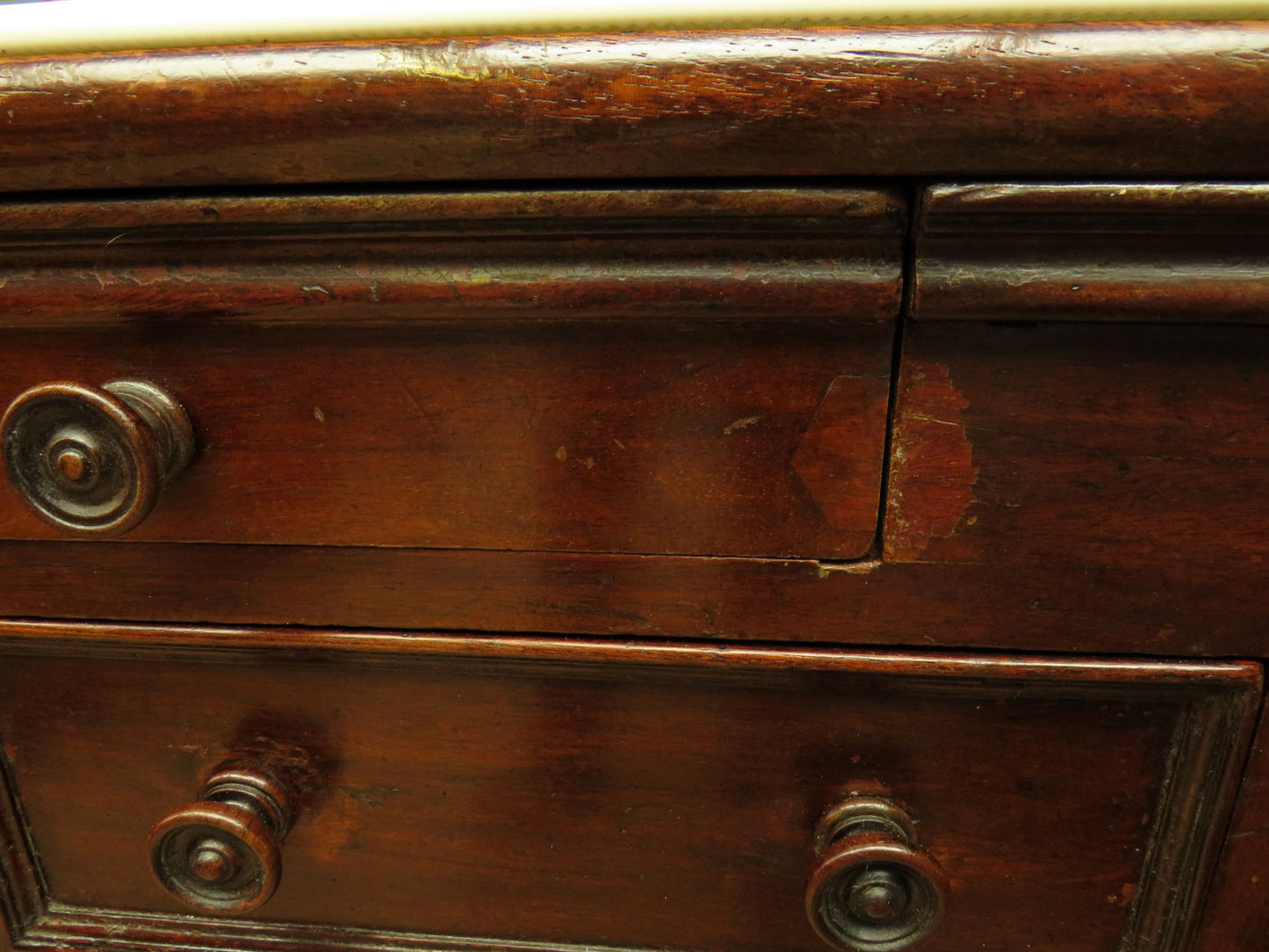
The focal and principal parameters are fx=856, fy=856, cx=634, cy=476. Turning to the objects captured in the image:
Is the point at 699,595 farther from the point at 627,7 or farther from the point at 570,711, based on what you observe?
the point at 627,7

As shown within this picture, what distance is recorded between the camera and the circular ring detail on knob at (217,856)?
0.44 metres

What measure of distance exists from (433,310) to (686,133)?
0.13 m

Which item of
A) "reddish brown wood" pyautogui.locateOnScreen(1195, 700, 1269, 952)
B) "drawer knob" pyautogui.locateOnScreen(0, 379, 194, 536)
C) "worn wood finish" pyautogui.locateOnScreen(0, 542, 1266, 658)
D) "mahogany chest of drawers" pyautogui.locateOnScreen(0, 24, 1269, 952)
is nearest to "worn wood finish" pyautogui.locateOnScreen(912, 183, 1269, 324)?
"mahogany chest of drawers" pyautogui.locateOnScreen(0, 24, 1269, 952)

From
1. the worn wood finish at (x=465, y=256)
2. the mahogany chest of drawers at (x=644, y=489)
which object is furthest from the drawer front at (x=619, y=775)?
the worn wood finish at (x=465, y=256)

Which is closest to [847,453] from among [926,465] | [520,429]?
[926,465]

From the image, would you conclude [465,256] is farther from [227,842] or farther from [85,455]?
[227,842]

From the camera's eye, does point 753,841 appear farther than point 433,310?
Yes

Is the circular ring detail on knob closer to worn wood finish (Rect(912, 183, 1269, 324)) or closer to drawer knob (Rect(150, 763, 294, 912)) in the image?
drawer knob (Rect(150, 763, 294, 912))

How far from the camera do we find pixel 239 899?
47cm

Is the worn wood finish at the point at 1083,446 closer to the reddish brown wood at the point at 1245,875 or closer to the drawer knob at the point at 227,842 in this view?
the reddish brown wood at the point at 1245,875

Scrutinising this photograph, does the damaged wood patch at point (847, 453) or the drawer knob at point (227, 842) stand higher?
the damaged wood patch at point (847, 453)

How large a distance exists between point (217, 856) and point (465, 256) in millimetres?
334

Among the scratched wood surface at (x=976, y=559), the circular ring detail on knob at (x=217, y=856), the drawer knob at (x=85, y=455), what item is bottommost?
the circular ring detail on knob at (x=217, y=856)

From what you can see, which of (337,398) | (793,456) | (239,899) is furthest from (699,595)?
(239,899)
